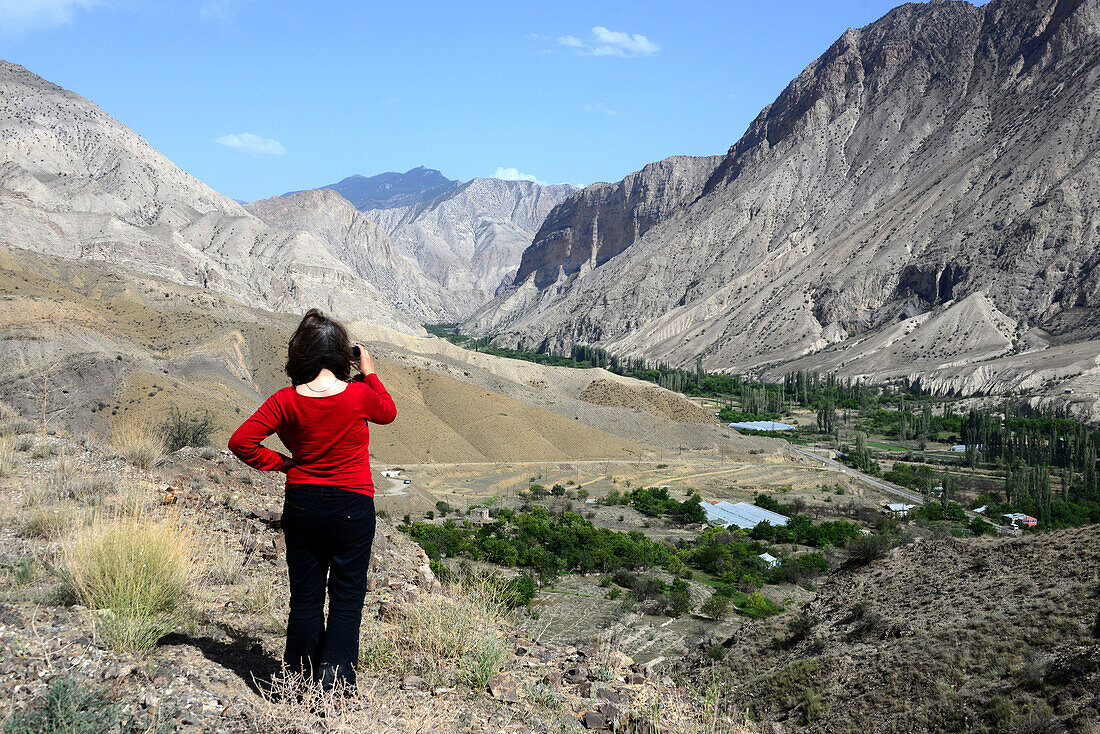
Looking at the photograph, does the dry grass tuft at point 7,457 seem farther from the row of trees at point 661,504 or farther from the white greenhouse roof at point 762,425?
the white greenhouse roof at point 762,425

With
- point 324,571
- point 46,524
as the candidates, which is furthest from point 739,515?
point 324,571

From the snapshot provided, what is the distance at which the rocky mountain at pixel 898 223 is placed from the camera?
9756cm

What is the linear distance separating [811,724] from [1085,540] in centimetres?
581

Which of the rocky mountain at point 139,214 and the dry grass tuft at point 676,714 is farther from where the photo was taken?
the rocky mountain at point 139,214

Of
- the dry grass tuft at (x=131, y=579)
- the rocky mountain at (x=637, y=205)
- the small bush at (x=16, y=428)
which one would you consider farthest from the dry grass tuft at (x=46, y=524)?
the rocky mountain at (x=637, y=205)

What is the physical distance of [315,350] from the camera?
13.0ft

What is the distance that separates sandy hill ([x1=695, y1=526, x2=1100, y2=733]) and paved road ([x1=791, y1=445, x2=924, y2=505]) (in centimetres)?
4011

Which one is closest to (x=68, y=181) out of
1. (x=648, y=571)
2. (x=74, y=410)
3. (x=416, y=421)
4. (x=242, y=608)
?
(x=416, y=421)

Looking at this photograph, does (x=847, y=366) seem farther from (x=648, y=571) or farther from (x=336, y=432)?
(x=336, y=432)

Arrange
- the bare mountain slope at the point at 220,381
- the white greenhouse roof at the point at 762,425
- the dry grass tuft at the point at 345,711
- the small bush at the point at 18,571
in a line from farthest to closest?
the white greenhouse roof at the point at 762,425 < the bare mountain slope at the point at 220,381 < the small bush at the point at 18,571 < the dry grass tuft at the point at 345,711

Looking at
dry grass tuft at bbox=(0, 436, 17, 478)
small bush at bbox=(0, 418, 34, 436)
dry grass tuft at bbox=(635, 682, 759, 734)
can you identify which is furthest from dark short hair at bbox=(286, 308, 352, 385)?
small bush at bbox=(0, 418, 34, 436)

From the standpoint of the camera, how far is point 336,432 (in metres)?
3.87

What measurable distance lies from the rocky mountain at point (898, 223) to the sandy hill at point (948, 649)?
8162 centimetres

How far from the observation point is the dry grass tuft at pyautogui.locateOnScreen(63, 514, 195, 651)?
387cm
